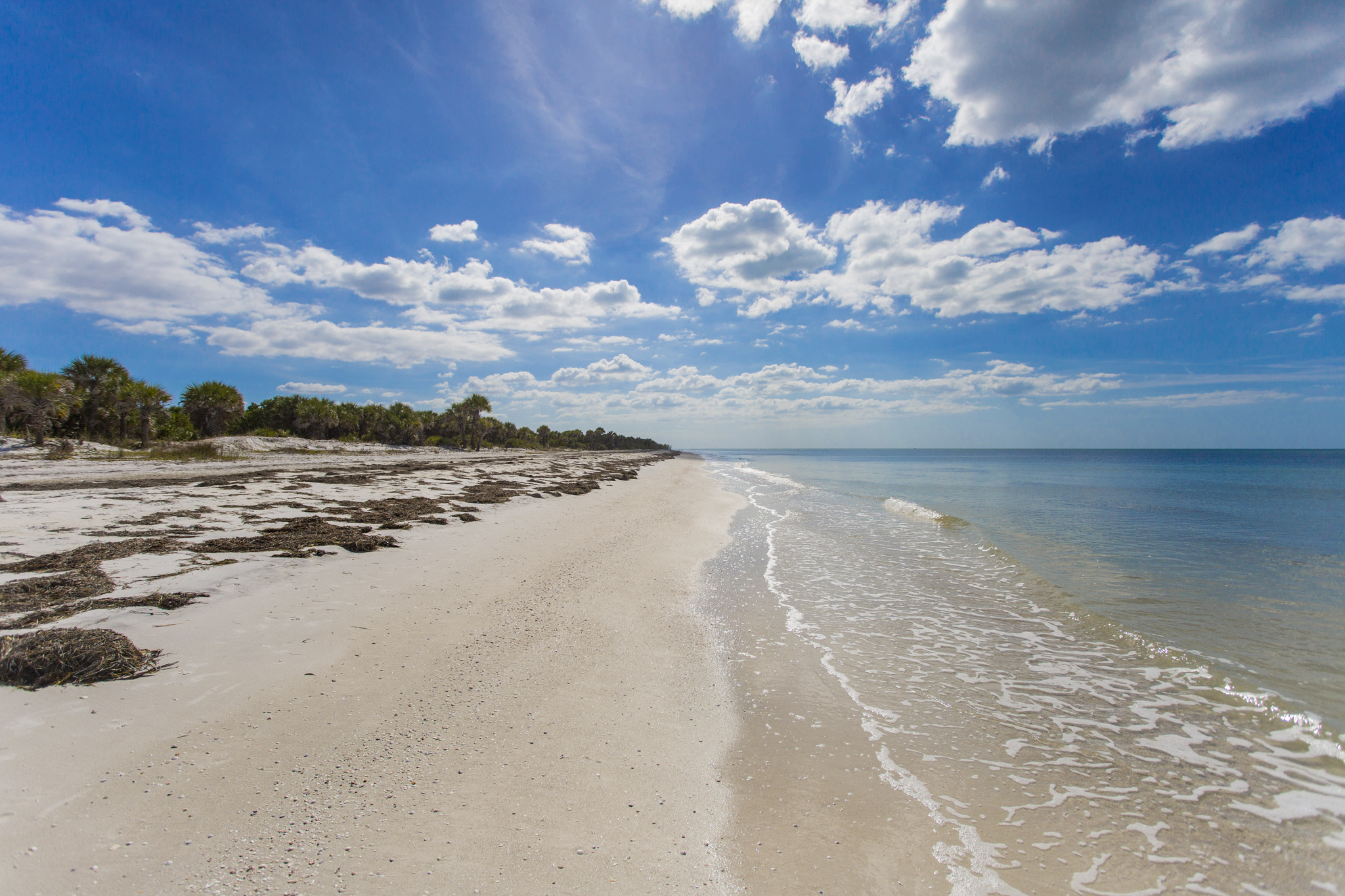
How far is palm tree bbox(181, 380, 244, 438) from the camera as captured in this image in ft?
192

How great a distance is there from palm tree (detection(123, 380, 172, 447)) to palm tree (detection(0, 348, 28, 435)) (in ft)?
21.5

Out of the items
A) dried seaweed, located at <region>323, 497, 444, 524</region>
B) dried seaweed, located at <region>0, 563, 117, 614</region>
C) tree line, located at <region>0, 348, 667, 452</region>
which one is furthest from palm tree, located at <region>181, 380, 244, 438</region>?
dried seaweed, located at <region>0, 563, 117, 614</region>

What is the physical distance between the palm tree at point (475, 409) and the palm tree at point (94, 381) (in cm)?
4811

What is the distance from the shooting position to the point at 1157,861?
3771 mm

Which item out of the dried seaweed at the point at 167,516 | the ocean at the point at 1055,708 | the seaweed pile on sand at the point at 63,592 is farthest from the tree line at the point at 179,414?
the ocean at the point at 1055,708

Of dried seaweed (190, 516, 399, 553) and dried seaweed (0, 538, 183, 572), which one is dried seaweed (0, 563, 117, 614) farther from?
dried seaweed (190, 516, 399, 553)

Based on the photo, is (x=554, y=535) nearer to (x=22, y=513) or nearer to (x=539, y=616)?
(x=539, y=616)

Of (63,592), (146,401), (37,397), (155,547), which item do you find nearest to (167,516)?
(155,547)

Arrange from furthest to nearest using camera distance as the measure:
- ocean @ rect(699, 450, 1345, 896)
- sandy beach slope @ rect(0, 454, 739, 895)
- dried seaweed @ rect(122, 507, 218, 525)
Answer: dried seaweed @ rect(122, 507, 218, 525)
ocean @ rect(699, 450, 1345, 896)
sandy beach slope @ rect(0, 454, 739, 895)

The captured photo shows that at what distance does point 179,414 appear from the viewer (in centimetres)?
5709

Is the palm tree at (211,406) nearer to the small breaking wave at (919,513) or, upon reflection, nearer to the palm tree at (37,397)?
the palm tree at (37,397)

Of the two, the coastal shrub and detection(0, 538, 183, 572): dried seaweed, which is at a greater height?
the coastal shrub

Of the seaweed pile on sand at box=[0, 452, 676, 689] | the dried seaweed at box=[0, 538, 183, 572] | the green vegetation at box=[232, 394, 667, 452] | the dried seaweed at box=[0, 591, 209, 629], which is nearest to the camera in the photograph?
the seaweed pile on sand at box=[0, 452, 676, 689]

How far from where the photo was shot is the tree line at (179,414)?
39.8m
